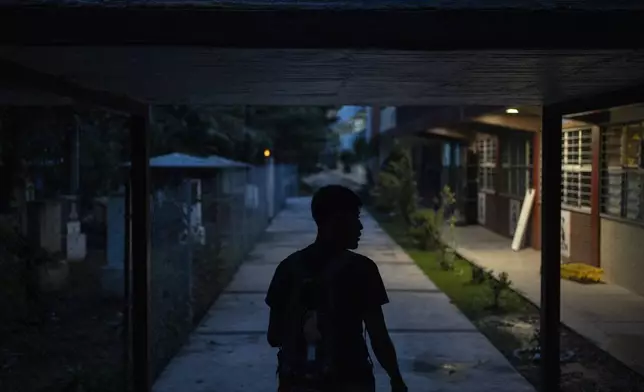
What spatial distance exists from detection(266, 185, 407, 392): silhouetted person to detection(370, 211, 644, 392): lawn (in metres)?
4.21

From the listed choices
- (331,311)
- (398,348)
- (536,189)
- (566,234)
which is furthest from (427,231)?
(331,311)

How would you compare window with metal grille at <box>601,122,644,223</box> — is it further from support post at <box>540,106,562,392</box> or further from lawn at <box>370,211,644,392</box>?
support post at <box>540,106,562,392</box>

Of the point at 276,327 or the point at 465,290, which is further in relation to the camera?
the point at 465,290

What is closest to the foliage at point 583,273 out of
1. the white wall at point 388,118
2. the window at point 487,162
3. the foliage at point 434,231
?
the foliage at point 434,231

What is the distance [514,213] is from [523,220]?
2.44 metres

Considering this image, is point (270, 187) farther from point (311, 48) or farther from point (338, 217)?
point (338, 217)

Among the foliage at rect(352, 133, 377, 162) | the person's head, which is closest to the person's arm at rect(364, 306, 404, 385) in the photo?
the person's head

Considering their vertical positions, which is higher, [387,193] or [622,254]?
[387,193]

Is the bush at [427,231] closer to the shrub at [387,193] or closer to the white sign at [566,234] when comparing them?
the white sign at [566,234]

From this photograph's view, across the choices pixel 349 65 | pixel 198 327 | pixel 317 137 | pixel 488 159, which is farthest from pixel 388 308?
pixel 317 137

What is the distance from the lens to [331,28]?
3762mm

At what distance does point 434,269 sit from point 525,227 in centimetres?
323

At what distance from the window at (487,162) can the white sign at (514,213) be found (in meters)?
2.12

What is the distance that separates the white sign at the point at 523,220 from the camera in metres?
17.3
